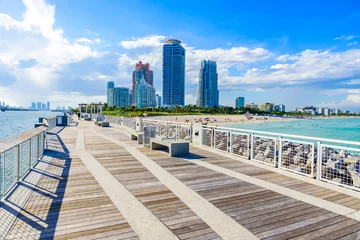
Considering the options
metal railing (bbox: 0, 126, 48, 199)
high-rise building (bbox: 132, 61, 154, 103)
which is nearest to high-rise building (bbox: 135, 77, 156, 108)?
high-rise building (bbox: 132, 61, 154, 103)

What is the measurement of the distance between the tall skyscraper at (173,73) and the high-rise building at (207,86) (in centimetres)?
2572

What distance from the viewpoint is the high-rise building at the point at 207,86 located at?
17525 cm

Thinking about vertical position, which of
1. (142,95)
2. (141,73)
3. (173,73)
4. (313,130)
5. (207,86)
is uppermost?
(141,73)

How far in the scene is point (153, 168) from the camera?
240 inches

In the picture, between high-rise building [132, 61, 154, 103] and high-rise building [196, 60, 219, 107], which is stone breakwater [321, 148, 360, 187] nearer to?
high-rise building [196, 60, 219, 107]

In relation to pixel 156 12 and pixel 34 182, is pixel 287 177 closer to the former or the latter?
pixel 34 182

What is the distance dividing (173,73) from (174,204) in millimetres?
151854

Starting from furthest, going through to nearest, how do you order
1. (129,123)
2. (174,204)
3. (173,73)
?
(173,73) → (129,123) → (174,204)

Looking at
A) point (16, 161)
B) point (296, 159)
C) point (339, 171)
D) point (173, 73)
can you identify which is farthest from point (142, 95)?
point (16, 161)

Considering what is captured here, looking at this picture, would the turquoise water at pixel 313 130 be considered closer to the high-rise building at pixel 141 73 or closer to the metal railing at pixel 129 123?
the metal railing at pixel 129 123

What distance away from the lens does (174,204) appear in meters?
3.72

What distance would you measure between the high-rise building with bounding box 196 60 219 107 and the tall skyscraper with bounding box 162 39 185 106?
84.4ft

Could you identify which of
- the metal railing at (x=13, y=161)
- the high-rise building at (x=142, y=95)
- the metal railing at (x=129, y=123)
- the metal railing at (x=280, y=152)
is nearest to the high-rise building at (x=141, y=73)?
the high-rise building at (x=142, y=95)

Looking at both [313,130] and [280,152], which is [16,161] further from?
[313,130]
